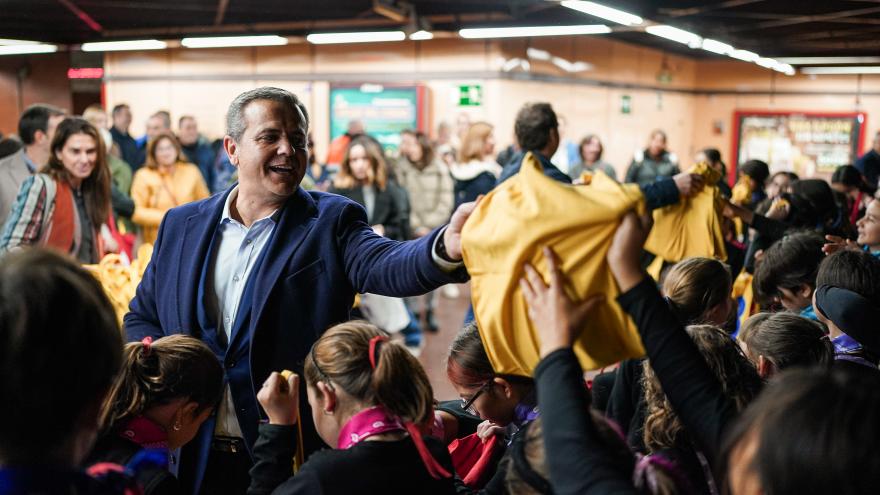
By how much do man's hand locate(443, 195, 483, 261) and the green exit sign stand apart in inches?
391

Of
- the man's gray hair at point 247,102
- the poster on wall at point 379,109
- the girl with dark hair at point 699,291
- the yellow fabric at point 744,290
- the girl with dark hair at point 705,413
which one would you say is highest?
the poster on wall at point 379,109

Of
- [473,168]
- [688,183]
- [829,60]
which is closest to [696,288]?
[688,183]

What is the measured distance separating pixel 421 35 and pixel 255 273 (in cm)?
970

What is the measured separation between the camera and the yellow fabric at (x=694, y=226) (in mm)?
3203

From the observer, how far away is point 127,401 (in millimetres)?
1791

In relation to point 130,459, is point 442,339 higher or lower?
lower

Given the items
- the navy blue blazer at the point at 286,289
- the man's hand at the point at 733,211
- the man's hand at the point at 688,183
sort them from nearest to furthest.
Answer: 1. the navy blue blazer at the point at 286,289
2. the man's hand at the point at 688,183
3. the man's hand at the point at 733,211

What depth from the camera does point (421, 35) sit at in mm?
11344

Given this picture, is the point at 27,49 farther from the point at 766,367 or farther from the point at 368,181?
the point at 766,367

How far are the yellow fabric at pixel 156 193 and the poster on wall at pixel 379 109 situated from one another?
227 inches

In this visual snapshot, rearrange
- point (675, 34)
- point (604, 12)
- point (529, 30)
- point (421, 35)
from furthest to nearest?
point (675, 34) < point (421, 35) < point (529, 30) < point (604, 12)

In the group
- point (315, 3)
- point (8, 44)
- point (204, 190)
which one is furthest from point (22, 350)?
point (8, 44)

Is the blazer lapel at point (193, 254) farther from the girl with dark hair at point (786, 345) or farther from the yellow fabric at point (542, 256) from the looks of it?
the girl with dark hair at point (786, 345)

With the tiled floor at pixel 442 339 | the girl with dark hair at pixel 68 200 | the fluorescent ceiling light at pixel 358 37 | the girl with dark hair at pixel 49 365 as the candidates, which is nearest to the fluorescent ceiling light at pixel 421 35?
the fluorescent ceiling light at pixel 358 37
